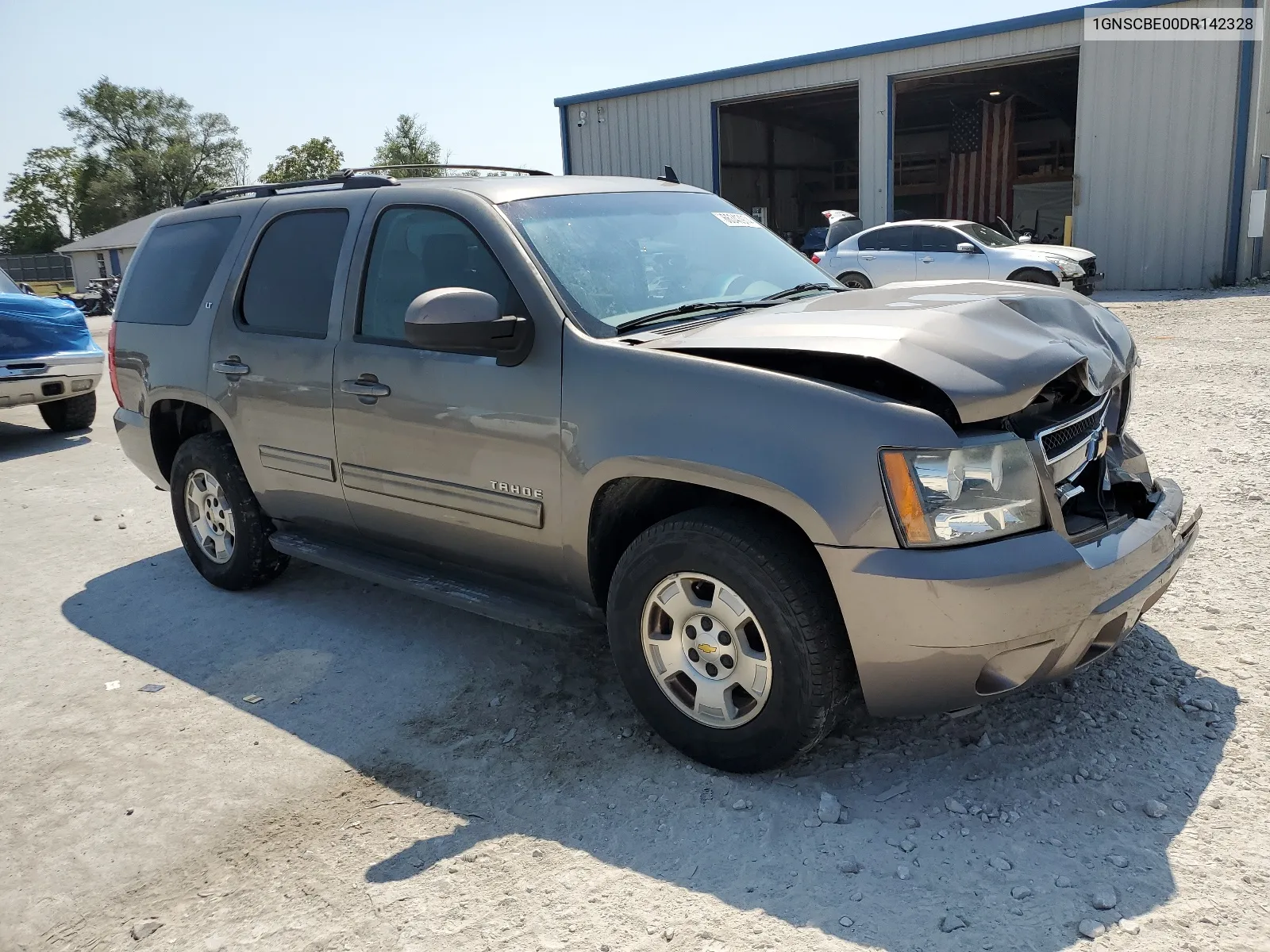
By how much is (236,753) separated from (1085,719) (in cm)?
289

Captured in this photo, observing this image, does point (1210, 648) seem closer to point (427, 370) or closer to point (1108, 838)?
point (1108, 838)

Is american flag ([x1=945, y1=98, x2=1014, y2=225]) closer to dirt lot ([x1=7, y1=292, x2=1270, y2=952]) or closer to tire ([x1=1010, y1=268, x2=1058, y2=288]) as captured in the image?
tire ([x1=1010, y1=268, x2=1058, y2=288])

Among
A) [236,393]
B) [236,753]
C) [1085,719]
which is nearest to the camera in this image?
[1085,719]

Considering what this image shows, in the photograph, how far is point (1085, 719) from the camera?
10.6ft

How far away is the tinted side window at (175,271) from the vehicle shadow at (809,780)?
1743 millimetres

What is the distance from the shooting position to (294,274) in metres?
4.32

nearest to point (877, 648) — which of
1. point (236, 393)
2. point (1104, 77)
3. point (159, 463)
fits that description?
point (236, 393)

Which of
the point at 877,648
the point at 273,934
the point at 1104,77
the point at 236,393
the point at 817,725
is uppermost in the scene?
the point at 1104,77

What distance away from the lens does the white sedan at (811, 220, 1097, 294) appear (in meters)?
14.6

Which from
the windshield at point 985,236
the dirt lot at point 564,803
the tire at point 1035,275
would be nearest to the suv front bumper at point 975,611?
the dirt lot at point 564,803

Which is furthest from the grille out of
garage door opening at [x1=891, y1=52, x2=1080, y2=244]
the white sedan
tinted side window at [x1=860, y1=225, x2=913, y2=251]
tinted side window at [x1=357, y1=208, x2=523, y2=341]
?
garage door opening at [x1=891, y1=52, x2=1080, y2=244]

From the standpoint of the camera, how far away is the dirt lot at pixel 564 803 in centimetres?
246

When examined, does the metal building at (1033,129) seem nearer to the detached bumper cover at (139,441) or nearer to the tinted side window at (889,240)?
the tinted side window at (889,240)

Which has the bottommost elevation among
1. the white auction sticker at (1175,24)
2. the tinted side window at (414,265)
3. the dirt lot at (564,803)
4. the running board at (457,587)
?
the dirt lot at (564,803)
